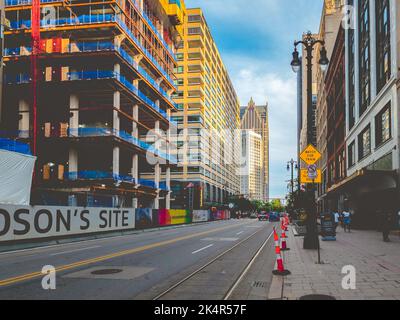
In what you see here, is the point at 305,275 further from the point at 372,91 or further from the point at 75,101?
the point at 75,101

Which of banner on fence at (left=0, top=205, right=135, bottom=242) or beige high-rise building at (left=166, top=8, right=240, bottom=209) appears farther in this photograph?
beige high-rise building at (left=166, top=8, right=240, bottom=209)

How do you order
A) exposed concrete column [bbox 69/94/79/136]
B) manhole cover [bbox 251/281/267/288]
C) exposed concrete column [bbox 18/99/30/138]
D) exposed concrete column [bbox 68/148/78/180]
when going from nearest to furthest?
manhole cover [bbox 251/281/267/288] < exposed concrete column [bbox 68/148/78/180] < exposed concrete column [bbox 69/94/79/136] < exposed concrete column [bbox 18/99/30/138]

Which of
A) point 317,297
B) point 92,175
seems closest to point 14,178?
point 317,297

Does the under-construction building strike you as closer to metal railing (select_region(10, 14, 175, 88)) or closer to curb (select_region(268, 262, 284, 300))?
metal railing (select_region(10, 14, 175, 88))

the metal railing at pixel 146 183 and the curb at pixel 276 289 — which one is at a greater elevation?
the metal railing at pixel 146 183

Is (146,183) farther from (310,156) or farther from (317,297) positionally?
(317,297)

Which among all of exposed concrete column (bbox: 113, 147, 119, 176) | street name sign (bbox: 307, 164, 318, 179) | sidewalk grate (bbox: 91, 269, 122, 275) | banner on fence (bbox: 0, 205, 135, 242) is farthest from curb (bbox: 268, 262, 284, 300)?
exposed concrete column (bbox: 113, 147, 119, 176)

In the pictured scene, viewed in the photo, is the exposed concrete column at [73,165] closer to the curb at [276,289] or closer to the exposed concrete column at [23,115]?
the exposed concrete column at [23,115]

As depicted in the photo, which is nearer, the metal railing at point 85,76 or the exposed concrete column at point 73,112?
the metal railing at point 85,76

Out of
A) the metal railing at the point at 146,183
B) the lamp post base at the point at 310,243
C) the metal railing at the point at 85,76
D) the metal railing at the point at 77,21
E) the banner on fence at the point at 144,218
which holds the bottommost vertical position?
the banner on fence at the point at 144,218

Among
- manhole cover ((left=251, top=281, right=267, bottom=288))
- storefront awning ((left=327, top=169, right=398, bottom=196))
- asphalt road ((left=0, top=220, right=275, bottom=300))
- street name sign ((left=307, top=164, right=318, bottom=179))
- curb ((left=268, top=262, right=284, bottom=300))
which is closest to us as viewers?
curb ((left=268, top=262, right=284, bottom=300))

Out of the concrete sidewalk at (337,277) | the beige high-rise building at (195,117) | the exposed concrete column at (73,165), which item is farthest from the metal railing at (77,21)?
the beige high-rise building at (195,117)

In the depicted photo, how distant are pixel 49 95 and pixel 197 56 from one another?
5708 cm

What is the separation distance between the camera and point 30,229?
63.7 ft
